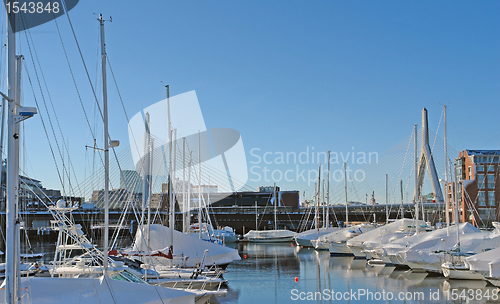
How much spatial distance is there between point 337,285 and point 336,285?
0.06m

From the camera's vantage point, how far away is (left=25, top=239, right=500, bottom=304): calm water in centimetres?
2244

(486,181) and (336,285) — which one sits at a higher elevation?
(486,181)

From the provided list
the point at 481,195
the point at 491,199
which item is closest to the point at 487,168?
the point at 481,195

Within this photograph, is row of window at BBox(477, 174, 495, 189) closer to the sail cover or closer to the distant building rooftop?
the distant building rooftop

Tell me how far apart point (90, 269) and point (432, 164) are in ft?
175

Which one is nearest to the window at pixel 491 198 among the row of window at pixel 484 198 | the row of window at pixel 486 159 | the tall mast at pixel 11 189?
the row of window at pixel 484 198

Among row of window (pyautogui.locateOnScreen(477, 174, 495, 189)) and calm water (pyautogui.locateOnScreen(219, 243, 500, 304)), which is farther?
row of window (pyautogui.locateOnScreen(477, 174, 495, 189))

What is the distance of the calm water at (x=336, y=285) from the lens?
2244cm

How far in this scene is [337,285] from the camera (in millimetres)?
26656

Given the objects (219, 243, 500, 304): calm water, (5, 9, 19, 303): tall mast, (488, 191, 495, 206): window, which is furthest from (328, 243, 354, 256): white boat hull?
(5, 9, 19, 303): tall mast

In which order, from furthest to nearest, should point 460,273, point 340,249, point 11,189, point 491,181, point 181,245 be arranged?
point 491,181 < point 340,249 < point 181,245 < point 460,273 < point 11,189

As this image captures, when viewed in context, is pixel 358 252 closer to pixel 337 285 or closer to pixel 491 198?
pixel 337 285

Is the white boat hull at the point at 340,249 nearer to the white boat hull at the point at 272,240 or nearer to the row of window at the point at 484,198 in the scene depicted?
the white boat hull at the point at 272,240

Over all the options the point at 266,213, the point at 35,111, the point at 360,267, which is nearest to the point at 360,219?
the point at 266,213
